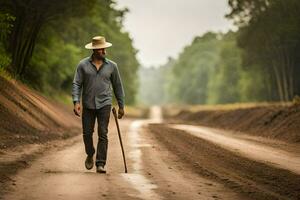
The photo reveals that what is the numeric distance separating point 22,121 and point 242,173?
1206 centimetres

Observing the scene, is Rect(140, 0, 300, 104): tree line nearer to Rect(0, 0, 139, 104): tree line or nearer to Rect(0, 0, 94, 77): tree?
Rect(0, 0, 139, 104): tree line

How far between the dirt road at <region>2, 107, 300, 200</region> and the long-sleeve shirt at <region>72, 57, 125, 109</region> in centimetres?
125

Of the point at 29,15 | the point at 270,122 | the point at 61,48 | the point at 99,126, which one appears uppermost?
the point at 29,15

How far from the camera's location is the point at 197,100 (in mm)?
135125

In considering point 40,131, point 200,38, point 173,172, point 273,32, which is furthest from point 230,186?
point 200,38

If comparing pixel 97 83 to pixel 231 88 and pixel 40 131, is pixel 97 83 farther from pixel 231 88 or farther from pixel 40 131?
pixel 231 88

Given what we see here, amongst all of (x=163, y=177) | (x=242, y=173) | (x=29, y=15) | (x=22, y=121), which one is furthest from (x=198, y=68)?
(x=163, y=177)

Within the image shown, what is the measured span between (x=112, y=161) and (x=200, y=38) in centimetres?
13222

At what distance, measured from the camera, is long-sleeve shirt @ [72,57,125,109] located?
10.8m

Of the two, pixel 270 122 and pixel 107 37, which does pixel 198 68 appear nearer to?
pixel 107 37

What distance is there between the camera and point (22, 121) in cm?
2142

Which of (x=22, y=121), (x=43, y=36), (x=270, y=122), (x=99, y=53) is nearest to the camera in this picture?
(x=99, y=53)

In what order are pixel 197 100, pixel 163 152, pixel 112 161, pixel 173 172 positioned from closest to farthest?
pixel 173 172
pixel 112 161
pixel 163 152
pixel 197 100

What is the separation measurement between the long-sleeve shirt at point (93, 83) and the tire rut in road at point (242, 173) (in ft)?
7.08
